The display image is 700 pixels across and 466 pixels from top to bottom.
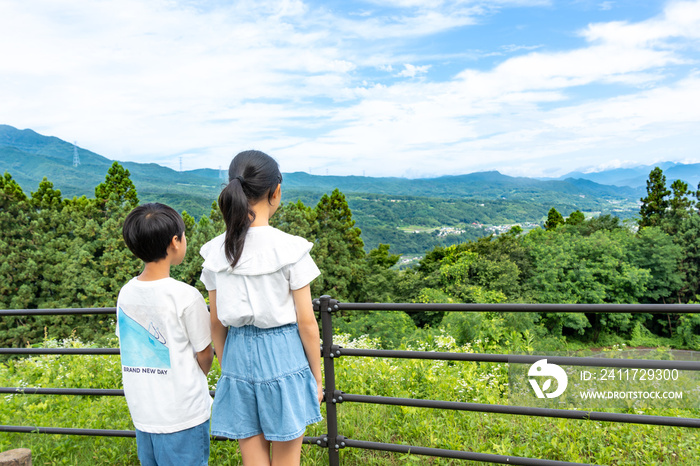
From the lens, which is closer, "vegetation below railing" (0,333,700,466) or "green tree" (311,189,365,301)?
"vegetation below railing" (0,333,700,466)

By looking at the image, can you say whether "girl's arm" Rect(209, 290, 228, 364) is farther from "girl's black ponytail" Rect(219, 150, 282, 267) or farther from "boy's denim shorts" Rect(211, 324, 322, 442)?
"girl's black ponytail" Rect(219, 150, 282, 267)

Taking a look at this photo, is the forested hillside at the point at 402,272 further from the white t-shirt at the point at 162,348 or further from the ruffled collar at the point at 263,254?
the ruffled collar at the point at 263,254

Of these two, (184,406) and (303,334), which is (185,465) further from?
(303,334)

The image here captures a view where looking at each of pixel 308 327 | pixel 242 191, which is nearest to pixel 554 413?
pixel 308 327

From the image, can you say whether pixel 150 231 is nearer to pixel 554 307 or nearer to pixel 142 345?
pixel 142 345

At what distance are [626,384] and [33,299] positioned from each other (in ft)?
106

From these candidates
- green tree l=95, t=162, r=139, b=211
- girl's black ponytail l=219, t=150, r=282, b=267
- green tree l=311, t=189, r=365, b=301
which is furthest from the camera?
green tree l=95, t=162, r=139, b=211

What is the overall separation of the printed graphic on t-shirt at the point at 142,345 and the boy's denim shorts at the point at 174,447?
25cm

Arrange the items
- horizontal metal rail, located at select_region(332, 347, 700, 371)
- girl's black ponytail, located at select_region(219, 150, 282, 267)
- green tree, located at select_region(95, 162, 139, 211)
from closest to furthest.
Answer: girl's black ponytail, located at select_region(219, 150, 282, 267) → horizontal metal rail, located at select_region(332, 347, 700, 371) → green tree, located at select_region(95, 162, 139, 211)

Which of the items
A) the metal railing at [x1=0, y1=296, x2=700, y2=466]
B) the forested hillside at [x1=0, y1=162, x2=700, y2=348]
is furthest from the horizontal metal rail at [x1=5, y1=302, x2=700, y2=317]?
the forested hillside at [x1=0, y1=162, x2=700, y2=348]

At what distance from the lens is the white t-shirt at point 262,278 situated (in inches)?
62.6

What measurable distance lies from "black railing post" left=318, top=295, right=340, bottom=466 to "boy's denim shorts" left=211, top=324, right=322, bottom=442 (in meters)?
0.51

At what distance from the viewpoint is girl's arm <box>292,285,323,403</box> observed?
5.32 feet

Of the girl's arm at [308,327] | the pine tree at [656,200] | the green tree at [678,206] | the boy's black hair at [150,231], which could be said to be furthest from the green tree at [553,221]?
the boy's black hair at [150,231]
